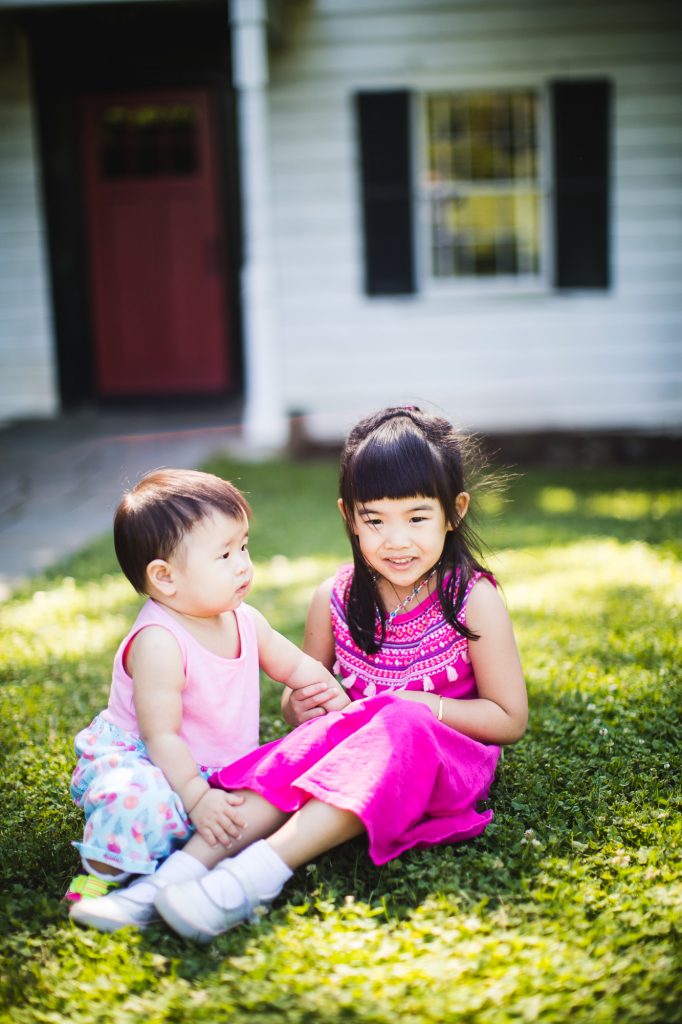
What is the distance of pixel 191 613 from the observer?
221 cm

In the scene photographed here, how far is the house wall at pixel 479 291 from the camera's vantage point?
730cm

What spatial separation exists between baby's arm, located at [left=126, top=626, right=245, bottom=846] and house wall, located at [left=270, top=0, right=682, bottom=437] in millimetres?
5384

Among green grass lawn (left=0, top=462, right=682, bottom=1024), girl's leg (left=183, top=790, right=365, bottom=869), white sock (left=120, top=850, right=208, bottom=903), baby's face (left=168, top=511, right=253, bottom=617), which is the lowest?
green grass lawn (left=0, top=462, right=682, bottom=1024)

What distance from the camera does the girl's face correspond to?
2.20 metres

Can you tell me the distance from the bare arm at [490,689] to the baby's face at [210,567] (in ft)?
1.46

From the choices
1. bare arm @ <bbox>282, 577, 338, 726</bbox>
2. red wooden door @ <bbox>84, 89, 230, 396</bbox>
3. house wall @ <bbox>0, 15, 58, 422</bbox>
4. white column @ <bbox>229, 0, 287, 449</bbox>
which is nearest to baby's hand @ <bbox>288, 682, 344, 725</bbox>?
bare arm @ <bbox>282, 577, 338, 726</bbox>

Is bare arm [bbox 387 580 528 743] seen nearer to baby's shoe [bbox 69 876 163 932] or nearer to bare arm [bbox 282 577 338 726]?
bare arm [bbox 282 577 338 726]

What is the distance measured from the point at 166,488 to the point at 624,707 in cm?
145

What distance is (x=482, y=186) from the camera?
Result: 7578 mm

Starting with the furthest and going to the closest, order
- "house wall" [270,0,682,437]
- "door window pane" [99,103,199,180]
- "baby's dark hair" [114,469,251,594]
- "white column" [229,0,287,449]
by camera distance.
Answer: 1. "door window pane" [99,103,199,180]
2. "house wall" [270,0,682,437]
3. "white column" [229,0,287,449]
4. "baby's dark hair" [114,469,251,594]

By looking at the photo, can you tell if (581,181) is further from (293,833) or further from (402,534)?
(293,833)

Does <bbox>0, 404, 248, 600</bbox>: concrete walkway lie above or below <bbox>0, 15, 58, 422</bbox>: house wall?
below

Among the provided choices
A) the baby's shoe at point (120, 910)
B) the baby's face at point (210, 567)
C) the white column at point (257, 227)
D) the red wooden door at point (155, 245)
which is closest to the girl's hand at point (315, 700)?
the baby's face at point (210, 567)

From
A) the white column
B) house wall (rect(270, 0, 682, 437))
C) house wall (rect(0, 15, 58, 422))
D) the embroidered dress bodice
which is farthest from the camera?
house wall (rect(0, 15, 58, 422))
